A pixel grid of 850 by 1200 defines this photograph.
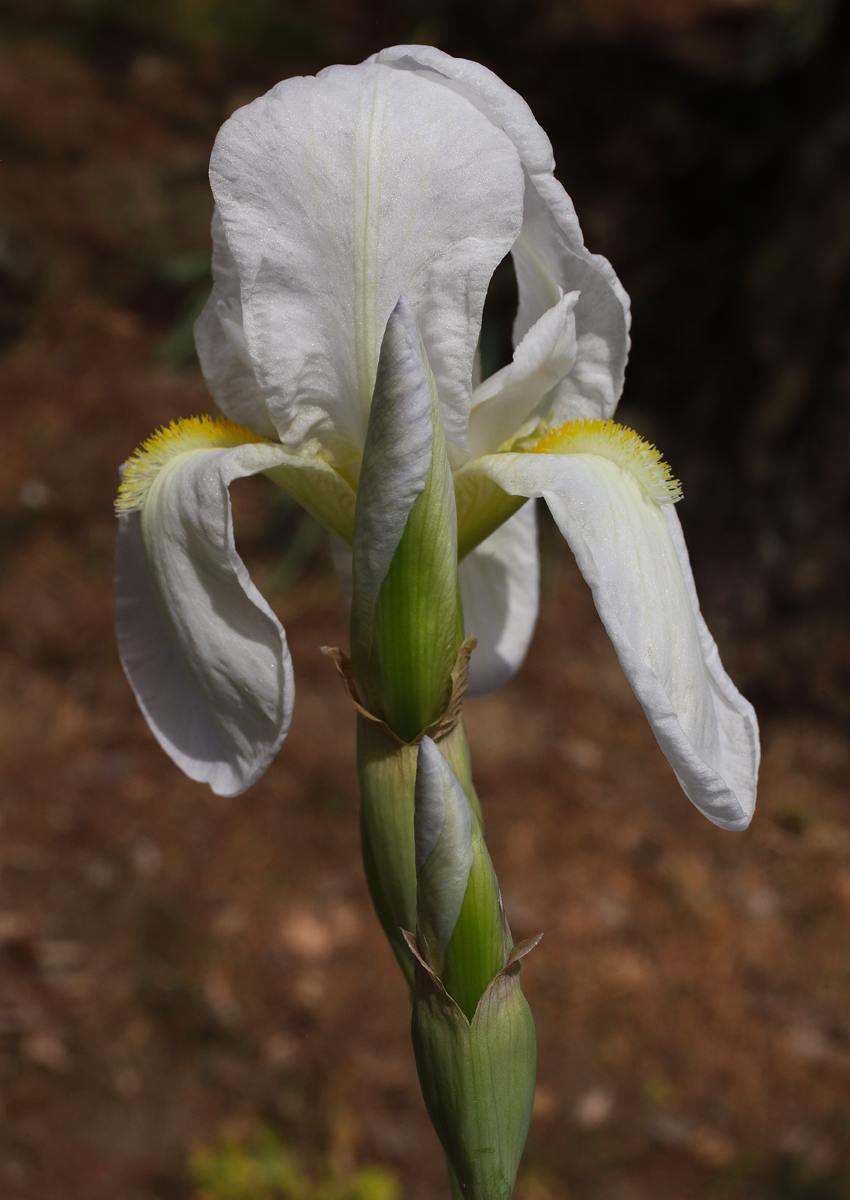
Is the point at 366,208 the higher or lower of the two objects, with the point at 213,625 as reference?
higher

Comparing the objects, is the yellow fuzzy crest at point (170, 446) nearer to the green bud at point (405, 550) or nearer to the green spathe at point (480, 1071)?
the green bud at point (405, 550)

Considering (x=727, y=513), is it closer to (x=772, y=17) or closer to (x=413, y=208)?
(x=772, y=17)

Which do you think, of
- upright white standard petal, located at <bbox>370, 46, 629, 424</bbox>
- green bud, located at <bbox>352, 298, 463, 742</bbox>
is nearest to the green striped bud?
green bud, located at <bbox>352, 298, 463, 742</bbox>

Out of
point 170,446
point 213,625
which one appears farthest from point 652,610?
point 170,446

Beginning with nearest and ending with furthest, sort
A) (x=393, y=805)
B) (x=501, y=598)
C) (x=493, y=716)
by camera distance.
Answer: (x=393, y=805) < (x=501, y=598) < (x=493, y=716)

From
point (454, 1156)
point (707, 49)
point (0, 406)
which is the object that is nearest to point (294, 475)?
point (454, 1156)

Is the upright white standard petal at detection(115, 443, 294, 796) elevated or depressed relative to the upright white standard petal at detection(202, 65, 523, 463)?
depressed

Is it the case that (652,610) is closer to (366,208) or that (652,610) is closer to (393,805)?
(393,805)

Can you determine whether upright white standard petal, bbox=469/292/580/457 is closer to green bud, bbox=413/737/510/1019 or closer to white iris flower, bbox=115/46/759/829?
white iris flower, bbox=115/46/759/829
